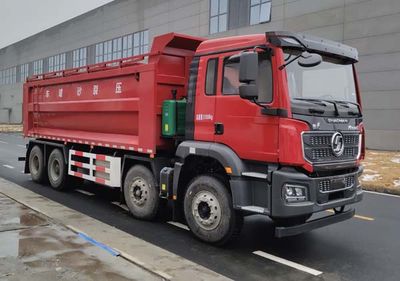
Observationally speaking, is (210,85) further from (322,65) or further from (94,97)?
(94,97)

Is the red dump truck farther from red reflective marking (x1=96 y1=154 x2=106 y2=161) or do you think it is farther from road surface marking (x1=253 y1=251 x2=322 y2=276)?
road surface marking (x1=253 y1=251 x2=322 y2=276)

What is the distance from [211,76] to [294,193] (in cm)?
213

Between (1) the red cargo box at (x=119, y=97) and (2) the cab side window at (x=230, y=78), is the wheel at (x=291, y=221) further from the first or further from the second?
(1) the red cargo box at (x=119, y=97)

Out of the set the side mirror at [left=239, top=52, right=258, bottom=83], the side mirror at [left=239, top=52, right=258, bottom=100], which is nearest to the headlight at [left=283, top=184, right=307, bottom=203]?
the side mirror at [left=239, top=52, right=258, bottom=100]

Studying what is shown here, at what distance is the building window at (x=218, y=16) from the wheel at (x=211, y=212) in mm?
30636

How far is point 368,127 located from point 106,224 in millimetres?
21930

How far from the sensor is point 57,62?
69000 mm

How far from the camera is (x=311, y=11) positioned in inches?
1118

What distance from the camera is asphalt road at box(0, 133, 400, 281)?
537 cm

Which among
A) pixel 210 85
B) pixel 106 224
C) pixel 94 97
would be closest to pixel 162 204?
pixel 106 224

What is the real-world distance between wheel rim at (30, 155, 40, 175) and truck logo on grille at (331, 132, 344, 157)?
8.30 m

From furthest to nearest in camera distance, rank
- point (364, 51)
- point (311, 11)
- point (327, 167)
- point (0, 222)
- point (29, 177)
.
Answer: point (311, 11)
point (364, 51)
point (29, 177)
point (0, 222)
point (327, 167)

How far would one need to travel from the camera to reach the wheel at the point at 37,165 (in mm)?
11422

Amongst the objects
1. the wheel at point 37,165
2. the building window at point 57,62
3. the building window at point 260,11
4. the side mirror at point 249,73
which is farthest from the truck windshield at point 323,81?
the building window at point 57,62
